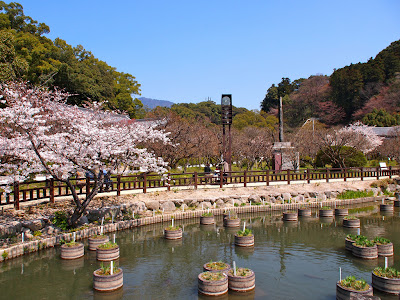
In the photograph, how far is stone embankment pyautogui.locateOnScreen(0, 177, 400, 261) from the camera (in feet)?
35.6

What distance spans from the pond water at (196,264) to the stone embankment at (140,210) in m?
0.52

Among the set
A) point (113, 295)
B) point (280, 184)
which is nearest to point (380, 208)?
point (280, 184)

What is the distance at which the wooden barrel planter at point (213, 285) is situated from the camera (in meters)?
7.62

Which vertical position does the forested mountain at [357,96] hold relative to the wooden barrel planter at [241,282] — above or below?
above

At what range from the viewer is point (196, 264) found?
32.6 feet

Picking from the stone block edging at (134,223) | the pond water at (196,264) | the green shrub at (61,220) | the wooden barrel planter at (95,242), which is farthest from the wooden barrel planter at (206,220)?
the green shrub at (61,220)

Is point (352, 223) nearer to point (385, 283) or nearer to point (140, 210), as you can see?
point (385, 283)

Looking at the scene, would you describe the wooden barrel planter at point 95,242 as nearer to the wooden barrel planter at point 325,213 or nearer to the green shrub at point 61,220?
the green shrub at point 61,220

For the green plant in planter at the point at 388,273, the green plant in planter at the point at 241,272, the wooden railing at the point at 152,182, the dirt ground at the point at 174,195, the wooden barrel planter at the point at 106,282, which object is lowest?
the wooden barrel planter at the point at 106,282

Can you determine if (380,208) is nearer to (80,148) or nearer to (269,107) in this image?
(80,148)

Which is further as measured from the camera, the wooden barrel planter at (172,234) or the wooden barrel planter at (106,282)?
the wooden barrel planter at (172,234)

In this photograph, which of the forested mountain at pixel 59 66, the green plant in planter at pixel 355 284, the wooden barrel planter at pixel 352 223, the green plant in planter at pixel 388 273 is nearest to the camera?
the green plant in planter at pixel 355 284

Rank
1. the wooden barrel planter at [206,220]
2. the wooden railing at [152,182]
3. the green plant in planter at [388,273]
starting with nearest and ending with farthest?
the green plant in planter at [388,273], the wooden railing at [152,182], the wooden barrel planter at [206,220]

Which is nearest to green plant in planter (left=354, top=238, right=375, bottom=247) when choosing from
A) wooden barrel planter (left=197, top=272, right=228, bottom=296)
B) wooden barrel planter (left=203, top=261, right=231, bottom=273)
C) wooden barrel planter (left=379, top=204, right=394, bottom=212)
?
wooden barrel planter (left=203, top=261, right=231, bottom=273)
